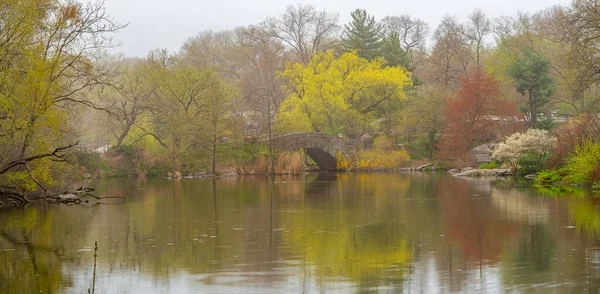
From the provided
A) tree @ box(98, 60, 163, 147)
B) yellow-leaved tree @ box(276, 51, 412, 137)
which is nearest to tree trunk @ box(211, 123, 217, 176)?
tree @ box(98, 60, 163, 147)

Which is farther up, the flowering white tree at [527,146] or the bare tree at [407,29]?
the bare tree at [407,29]

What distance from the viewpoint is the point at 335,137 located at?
57031 millimetres

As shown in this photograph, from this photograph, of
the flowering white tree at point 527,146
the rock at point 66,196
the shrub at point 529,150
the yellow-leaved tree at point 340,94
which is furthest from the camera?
the yellow-leaved tree at point 340,94

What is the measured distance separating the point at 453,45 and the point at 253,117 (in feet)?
70.6

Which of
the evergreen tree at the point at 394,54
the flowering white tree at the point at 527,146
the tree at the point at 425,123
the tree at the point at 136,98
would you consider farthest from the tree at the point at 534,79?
the tree at the point at 136,98

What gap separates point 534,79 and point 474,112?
4793 mm

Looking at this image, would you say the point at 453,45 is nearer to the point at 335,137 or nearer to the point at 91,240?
the point at 335,137

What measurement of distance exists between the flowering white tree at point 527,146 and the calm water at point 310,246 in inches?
627

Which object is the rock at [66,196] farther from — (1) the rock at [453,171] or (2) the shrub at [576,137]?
(1) the rock at [453,171]

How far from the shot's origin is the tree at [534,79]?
53.6 metres

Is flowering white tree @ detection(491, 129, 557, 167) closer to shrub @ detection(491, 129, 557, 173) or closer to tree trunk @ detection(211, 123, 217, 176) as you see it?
shrub @ detection(491, 129, 557, 173)

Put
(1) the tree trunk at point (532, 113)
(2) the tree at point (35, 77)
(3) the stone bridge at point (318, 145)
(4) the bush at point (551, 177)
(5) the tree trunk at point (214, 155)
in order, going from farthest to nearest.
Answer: (3) the stone bridge at point (318, 145), (1) the tree trunk at point (532, 113), (5) the tree trunk at point (214, 155), (4) the bush at point (551, 177), (2) the tree at point (35, 77)

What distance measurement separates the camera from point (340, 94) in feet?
209

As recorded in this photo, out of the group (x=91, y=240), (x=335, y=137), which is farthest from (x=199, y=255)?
(x=335, y=137)
